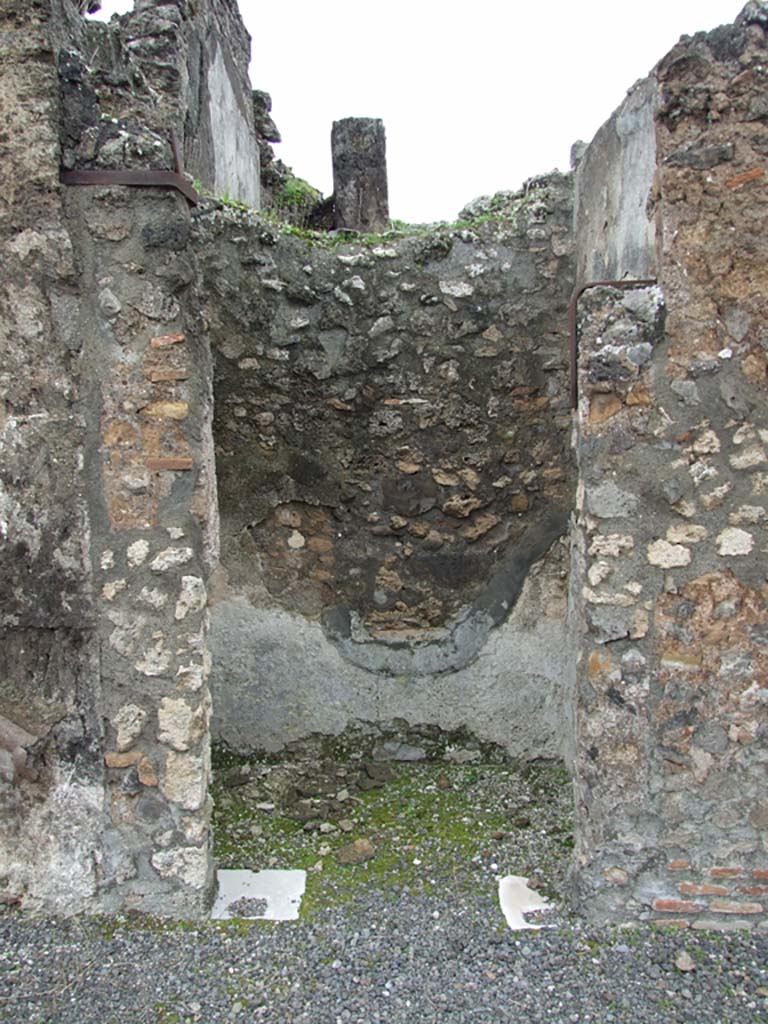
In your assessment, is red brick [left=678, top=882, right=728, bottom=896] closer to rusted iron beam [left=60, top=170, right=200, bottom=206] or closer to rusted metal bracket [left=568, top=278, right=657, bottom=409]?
rusted metal bracket [left=568, top=278, right=657, bottom=409]

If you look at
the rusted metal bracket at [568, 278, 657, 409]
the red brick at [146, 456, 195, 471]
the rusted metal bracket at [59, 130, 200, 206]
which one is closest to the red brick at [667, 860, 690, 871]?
the rusted metal bracket at [568, 278, 657, 409]

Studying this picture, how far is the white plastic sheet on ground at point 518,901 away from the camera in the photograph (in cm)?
285

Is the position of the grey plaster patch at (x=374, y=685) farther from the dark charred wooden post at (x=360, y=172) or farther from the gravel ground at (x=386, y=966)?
the dark charred wooden post at (x=360, y=172)

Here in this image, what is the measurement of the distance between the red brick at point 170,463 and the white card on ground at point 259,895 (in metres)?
1.52

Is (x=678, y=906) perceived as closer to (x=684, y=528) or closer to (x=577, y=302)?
(x=684, y=528)

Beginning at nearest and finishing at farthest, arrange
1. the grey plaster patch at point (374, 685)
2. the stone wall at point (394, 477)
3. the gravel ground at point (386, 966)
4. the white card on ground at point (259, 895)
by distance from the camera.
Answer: the gravel ground at point (386, 966)
the white card on ground at point (259, 895)
the stone wall at point (394, 477)
the grey plaster patch at point (374, 685)

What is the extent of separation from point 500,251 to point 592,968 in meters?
3.13

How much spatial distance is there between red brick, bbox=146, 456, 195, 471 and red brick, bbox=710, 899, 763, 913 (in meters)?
2.26

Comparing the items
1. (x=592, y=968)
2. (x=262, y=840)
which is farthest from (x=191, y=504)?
(x=592, y=968)

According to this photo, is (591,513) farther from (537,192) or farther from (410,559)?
(537,192)

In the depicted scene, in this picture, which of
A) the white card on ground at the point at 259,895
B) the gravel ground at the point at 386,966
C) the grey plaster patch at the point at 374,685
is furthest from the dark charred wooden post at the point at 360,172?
the gravel ground at the point at 386,966

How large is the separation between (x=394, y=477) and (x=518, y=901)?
2.07 metres

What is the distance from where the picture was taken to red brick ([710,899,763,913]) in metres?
2.75

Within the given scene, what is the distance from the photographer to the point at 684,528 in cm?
271
